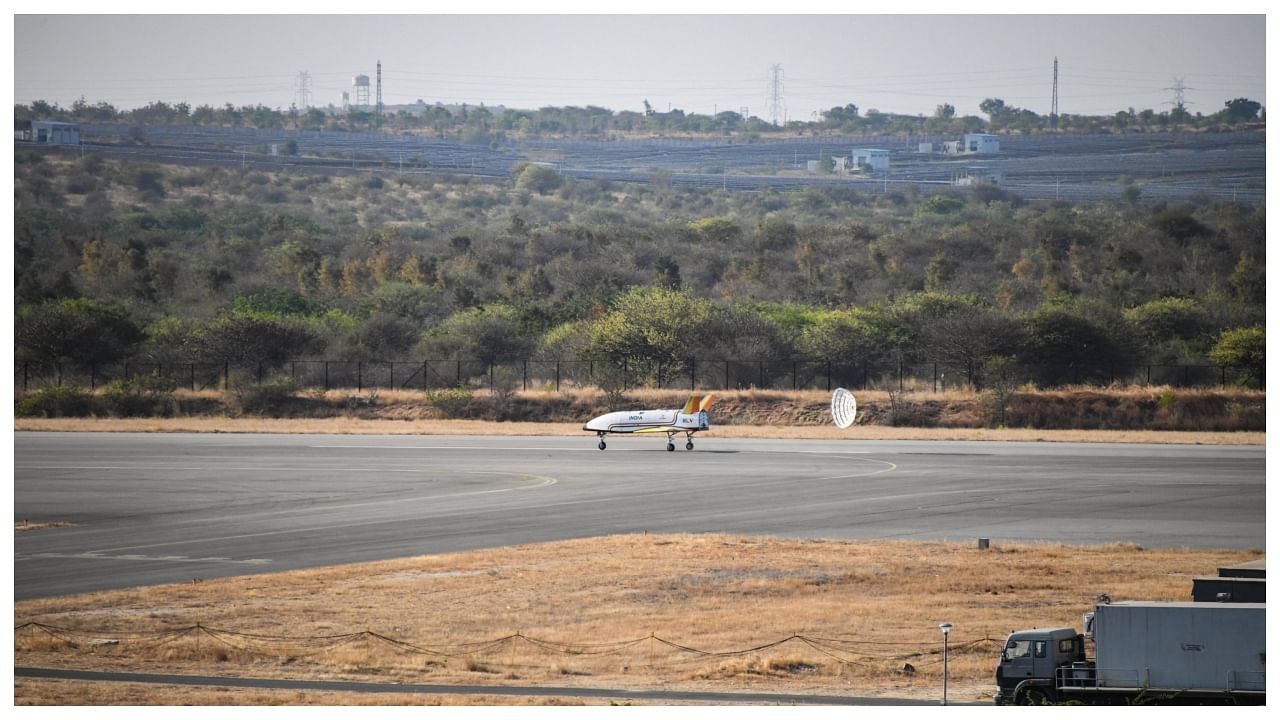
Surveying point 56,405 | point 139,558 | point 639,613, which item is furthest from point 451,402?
point 639,613

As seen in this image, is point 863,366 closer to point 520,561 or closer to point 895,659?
point 520,561

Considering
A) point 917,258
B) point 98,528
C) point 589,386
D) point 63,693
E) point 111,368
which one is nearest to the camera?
point 63,693

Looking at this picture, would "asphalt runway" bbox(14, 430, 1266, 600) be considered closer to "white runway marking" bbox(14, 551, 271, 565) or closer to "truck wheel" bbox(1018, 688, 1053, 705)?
"white runway marking" bbox(14, 551, 271, 565)

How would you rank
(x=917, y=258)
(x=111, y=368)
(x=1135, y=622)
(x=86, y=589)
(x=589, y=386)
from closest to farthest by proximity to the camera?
1. (x=1135, y=622)
2. (x=86, y=589)
3. (x=589, y=386)
4. (x=111, y=368)
5. (x=917, y=258)

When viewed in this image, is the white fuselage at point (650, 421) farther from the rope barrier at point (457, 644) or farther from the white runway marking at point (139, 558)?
the rope barrier at point (457, 644)

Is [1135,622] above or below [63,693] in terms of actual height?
above

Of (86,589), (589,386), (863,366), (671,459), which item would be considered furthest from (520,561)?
(863,366)

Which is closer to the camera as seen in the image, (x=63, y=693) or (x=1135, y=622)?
(x=1135, y=622)

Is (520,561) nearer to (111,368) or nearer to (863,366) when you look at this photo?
(863,366)
